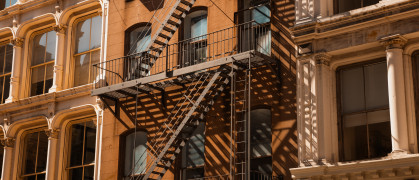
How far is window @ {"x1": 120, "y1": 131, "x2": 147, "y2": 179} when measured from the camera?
2372 cm

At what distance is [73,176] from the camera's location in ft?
84.5

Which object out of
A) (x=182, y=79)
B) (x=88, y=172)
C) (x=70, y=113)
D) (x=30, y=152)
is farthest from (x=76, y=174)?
(x=182, y=79)

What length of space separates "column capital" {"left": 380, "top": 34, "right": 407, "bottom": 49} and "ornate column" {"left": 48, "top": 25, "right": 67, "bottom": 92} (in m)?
12.2

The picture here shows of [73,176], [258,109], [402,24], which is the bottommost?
[73,176]

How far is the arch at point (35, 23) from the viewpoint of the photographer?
27984mm

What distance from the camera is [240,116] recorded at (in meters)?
22.0

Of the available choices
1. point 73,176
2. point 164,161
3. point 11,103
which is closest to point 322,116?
point 164,161

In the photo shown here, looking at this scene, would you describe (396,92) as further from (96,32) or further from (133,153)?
(96,32)

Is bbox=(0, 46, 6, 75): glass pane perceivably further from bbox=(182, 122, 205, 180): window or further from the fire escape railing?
bbox=(182, 122, 205, 180): window

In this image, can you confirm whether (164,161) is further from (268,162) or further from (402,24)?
(402,24)

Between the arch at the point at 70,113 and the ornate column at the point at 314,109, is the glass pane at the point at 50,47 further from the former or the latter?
the ornate column at the point at 314,109

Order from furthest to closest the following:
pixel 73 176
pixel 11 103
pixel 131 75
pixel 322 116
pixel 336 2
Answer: pixel 11 103
pixel 73 176
pixel 131 75
pixel 336 2
pixel 322 116

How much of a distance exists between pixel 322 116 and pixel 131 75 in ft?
22.4

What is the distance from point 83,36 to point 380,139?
12.3 meters
